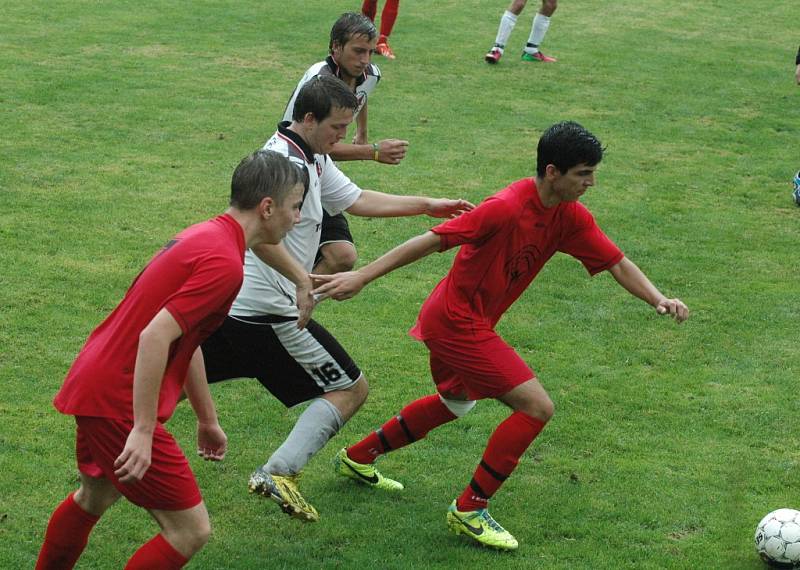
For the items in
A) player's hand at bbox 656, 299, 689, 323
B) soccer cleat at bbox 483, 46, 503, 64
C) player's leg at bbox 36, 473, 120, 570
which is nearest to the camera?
player's leg at bbox 36, 473, 120, 570

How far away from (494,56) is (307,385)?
1160 centimetres

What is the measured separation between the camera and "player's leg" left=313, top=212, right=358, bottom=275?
25.5 feet

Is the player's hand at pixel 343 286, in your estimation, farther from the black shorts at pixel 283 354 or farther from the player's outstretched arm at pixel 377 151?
the player's outstretched arm at pixel 377 151

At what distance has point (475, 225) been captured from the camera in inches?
212

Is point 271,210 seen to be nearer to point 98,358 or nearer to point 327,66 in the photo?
point 98,358

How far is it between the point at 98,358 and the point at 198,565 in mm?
1534

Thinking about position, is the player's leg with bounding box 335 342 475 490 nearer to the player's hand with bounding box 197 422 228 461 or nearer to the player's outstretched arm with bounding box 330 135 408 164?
the player's hand with bounding box 197 422 228 461

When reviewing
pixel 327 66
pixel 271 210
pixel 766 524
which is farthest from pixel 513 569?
pixel 327 66

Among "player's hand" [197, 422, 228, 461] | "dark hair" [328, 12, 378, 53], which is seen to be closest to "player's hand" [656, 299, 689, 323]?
"player's hand" [197, 422, 228, 461]

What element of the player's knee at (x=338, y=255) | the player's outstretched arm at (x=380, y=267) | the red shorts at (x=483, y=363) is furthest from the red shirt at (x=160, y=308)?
the player's knee at (x=338, y=255)

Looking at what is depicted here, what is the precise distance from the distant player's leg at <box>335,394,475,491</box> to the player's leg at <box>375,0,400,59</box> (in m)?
11.0

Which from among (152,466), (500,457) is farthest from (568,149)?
(152,466)

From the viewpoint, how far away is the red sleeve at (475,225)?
5.35 m

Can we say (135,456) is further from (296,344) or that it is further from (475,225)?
(475,225)
